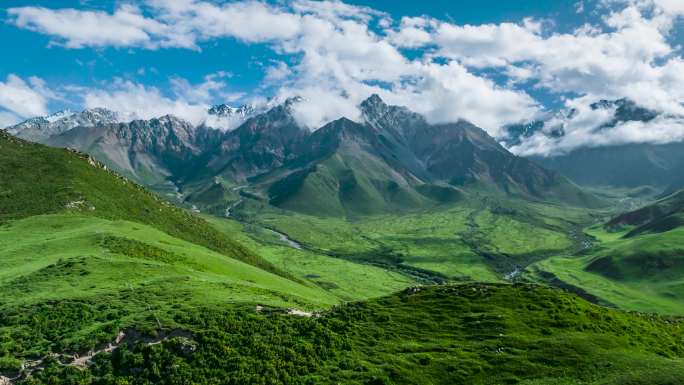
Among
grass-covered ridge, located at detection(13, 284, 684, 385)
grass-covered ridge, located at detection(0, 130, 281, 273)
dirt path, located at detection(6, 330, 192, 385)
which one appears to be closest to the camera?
grass-covered ridge, located at detection(13, 284, 684, 385)

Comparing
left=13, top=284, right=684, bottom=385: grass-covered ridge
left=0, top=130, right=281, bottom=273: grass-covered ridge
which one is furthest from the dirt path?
left=0, top=130, right=281, bottom=273: grass-covered ridge

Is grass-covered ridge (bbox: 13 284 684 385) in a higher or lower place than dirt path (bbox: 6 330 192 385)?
higher

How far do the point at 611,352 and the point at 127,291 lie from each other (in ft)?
155

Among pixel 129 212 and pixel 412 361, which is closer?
pixel 412 361

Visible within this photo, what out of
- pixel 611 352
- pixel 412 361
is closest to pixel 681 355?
pixel 611 352

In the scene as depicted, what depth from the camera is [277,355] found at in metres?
40.9

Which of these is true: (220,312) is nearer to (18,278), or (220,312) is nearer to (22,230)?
(18,278)

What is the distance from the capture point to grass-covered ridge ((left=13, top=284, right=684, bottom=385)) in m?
38.8

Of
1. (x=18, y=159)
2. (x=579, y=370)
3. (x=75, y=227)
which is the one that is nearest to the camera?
(x=579, y=370)

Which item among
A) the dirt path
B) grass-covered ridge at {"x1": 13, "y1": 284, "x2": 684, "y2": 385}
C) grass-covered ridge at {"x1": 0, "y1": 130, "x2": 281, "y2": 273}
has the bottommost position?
the dirt path

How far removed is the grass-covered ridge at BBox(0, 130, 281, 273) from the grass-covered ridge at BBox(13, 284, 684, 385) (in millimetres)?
80924

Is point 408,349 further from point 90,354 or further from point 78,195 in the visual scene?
point 78,195

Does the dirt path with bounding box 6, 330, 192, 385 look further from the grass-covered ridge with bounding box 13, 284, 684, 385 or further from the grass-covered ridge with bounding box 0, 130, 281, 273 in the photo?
the grass-covered ridge with bounding box 0, 130, 281, 273

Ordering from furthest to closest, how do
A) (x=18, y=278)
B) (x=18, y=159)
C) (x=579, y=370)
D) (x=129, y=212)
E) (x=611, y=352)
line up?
1. (x=18, y=159)
2. (x=129, y=212)
3. (x=18, y=278)
4. (x=611, y=352)
5. (x=579, y=370)
